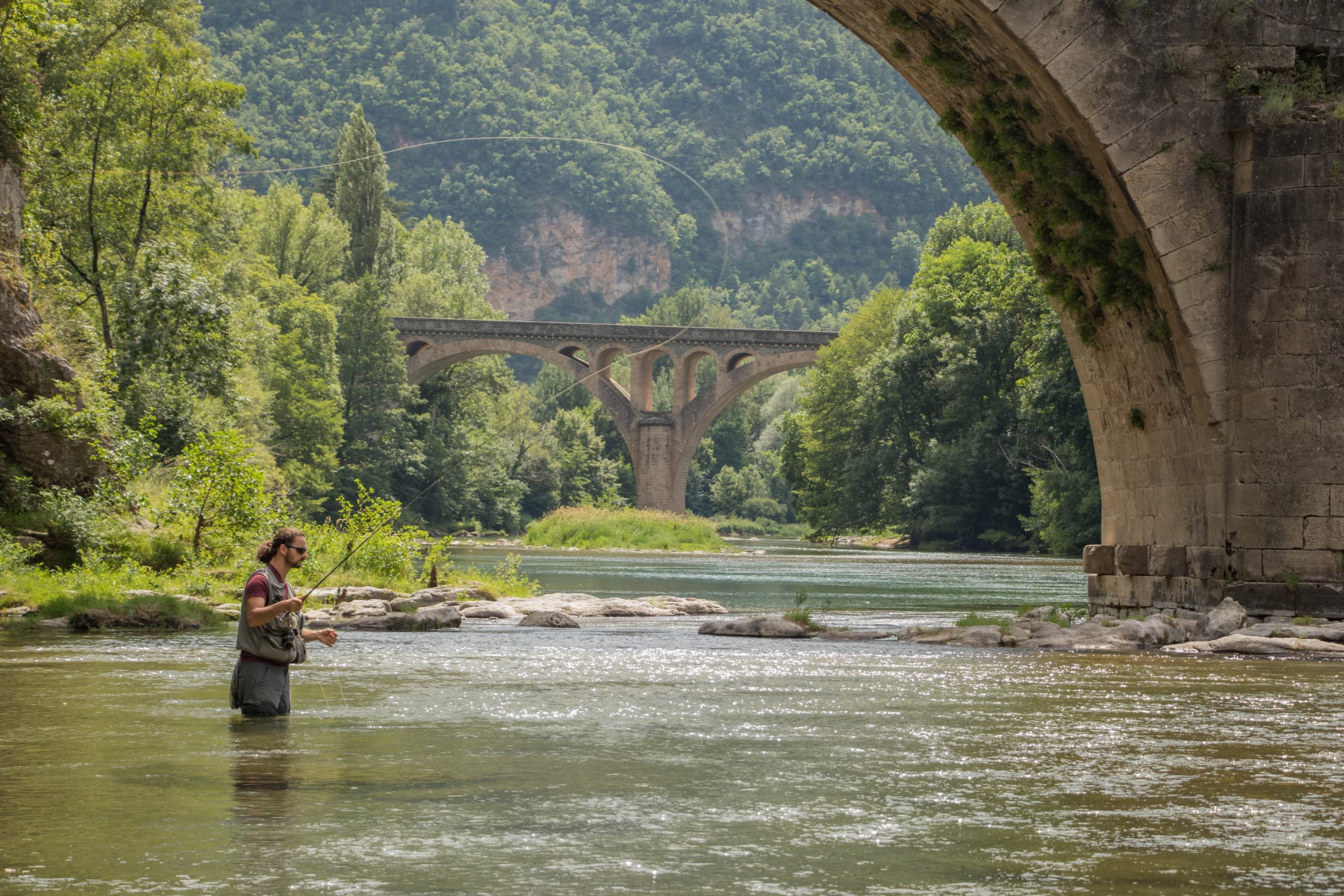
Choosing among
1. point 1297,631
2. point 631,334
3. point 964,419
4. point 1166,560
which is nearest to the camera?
point 1297,631

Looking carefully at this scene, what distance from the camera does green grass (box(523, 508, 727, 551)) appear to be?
55.5 m

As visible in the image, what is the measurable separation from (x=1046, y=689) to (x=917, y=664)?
2261 mm

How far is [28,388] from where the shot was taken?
1928 centimetres

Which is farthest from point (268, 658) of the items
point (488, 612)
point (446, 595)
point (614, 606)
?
point (446, 595)

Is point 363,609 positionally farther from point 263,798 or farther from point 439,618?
point 263,798

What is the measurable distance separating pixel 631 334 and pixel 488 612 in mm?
65933

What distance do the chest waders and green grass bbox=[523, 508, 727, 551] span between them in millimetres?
45186

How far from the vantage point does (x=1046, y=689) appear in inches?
442

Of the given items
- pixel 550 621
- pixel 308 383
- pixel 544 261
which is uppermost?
pixel 544 261

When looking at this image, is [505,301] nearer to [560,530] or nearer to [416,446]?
[416,446]

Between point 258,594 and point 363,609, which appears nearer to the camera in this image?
point 258,594

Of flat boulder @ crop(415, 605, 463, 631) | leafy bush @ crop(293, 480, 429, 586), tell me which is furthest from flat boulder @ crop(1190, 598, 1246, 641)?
leafy bush @ crop(293, 480, 429, 586)

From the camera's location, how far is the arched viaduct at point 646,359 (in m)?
79.2

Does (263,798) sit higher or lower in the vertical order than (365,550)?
lower
